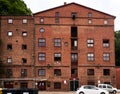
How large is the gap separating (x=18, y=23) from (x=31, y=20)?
8.60 feet

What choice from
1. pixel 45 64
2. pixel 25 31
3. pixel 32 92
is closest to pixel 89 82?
pixel 45 64

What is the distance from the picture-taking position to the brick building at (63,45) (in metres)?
91.3

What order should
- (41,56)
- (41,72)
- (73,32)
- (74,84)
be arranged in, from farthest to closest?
(73,32)
(41,56)
(41,72)
(74,84)

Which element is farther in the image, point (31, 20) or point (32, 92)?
point (31, 20)

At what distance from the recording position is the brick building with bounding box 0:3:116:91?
91.3 m

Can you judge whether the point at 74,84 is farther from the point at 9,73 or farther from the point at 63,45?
the point at 9,73

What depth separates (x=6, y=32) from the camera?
91.6 meters

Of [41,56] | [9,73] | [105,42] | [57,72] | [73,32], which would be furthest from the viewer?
[73,32]

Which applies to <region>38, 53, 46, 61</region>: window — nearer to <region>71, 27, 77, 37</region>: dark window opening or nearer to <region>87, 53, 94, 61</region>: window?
<region>71, 27, 77, 37</region>: dark window opening

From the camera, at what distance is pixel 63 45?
91812mm

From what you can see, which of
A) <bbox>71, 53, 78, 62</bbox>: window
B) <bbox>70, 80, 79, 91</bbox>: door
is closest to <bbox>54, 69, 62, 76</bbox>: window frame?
<bbox>70, 80, 79, 91</bbox>: door

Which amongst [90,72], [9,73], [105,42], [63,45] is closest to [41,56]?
[63,45]

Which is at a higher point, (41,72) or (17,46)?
(17,46)

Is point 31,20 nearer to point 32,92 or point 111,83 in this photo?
point 111,83
